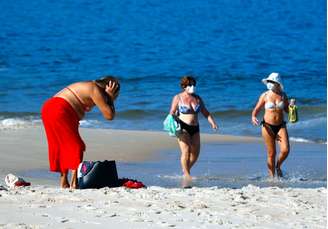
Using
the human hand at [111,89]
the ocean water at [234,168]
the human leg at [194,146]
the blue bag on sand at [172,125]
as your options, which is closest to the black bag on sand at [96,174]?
the human hand at [111,89]

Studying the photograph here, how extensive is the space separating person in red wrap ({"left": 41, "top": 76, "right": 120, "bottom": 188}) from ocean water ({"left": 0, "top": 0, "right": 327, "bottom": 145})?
27.6 feet

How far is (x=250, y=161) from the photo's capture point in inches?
623

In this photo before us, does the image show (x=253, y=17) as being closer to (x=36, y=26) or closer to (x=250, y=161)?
(x=36, y=26)

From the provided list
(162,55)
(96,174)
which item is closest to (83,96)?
(96,174)

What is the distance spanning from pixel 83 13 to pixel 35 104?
2106 inches

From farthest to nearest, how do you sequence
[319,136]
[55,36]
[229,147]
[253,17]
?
[253,17], [55,36], [319,136], [229,147]

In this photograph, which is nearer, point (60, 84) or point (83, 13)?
point (60, 84)

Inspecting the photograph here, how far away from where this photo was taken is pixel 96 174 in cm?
1091

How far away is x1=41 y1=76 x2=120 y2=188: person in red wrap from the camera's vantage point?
10828mm

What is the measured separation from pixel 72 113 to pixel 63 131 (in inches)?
8.2

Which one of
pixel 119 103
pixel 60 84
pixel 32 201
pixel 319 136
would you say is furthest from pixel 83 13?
pixel 32 201

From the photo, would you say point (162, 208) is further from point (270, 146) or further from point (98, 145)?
point (98, 145)

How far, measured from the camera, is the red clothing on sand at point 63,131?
10820 millimetres

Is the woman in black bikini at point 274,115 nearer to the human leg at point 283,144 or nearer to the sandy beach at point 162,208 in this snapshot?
the human leg at point 283,144
